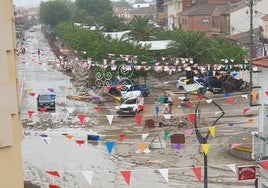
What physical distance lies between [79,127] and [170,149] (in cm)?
735

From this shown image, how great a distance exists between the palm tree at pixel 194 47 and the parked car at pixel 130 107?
11.1 m

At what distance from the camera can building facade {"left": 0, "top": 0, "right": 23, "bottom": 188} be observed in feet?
27.1

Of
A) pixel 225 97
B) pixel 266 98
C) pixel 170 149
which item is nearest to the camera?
pixel 266 98

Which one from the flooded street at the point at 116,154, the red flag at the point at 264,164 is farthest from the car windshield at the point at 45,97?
the red flag at the point at 264,164

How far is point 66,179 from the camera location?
69.5ft

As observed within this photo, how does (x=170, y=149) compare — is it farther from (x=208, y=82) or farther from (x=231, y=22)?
(x=231, y=22)

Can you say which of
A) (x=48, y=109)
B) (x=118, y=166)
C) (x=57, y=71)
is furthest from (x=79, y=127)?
(x=57, y=71)

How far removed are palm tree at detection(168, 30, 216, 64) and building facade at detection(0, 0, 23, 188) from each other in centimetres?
3592

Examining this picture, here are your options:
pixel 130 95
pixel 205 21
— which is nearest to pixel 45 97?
pixel 130 95

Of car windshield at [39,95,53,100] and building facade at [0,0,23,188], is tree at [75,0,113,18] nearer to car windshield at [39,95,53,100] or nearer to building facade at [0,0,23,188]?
car windshield at [39,95,53,100]

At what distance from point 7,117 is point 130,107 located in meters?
25.2

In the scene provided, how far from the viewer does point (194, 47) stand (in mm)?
44688

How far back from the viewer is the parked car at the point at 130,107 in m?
33.2

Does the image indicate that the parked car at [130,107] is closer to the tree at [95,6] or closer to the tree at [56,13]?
the tree at [95,6]
